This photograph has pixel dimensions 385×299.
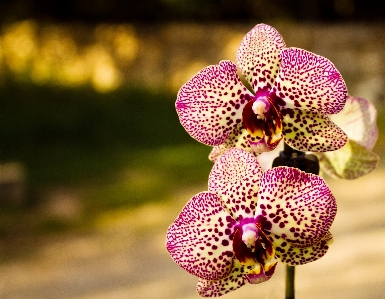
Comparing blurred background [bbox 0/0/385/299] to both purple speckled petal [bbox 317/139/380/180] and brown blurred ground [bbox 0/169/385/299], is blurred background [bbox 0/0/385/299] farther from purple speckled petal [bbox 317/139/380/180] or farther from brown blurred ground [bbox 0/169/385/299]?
purple speckled petal [bbox 317/139/380/180]

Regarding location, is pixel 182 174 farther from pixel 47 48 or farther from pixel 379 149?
pixel 47 48

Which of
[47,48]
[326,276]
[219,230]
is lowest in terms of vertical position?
[219,230]

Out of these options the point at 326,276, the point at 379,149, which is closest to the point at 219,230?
→ the point at 326,276

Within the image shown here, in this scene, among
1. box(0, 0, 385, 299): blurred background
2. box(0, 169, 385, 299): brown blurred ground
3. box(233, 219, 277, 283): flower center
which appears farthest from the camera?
box(0, 0, 385, 299): blurred background

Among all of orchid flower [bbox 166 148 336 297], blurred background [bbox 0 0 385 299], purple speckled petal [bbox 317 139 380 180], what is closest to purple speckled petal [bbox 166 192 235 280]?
orchid flower [bbox 166 148 336 297]

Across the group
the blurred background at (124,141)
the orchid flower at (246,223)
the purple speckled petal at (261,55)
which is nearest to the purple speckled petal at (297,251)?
the orchid flower at (246,223)

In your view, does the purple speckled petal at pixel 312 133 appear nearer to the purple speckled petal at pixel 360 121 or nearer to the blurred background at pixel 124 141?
the purple speckled petal at pixel 360 121
